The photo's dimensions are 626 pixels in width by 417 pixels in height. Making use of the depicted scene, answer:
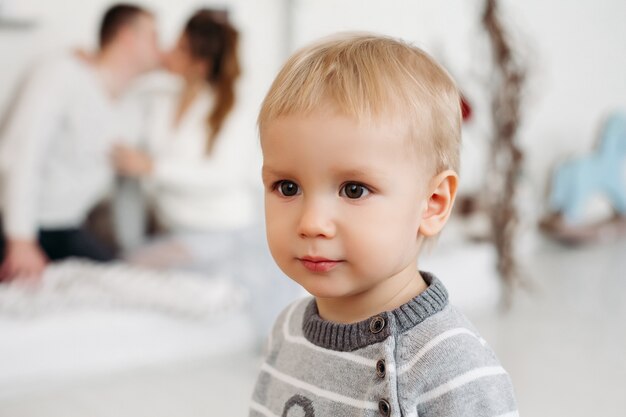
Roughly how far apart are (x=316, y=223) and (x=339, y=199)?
4 centimetres

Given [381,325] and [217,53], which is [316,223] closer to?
[381,325]

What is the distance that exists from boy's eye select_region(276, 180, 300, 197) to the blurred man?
162 centimetres

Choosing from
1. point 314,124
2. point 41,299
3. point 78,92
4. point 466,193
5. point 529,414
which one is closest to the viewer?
point 314,124

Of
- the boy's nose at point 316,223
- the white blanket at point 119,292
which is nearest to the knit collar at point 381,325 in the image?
the boy's nose at point 316,223

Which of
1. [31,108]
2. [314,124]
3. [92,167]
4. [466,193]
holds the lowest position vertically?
[466,193]

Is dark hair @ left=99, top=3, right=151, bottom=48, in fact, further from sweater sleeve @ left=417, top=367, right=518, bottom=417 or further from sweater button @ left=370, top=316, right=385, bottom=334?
sweater sleeve @ left=417, top=367, right=518, bottom=417

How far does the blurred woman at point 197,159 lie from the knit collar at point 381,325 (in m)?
1.58

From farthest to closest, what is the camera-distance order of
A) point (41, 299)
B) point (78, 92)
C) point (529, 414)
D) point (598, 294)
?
point (598, 294) < point (78, 92) < point (41, 299) < point (529, 414)

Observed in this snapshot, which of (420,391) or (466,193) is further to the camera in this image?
(466,193)

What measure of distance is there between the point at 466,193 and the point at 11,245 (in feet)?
6.76

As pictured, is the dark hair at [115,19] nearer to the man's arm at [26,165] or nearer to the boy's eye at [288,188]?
the man's arm at [26,165]

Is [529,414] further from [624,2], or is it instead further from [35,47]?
[624,2]

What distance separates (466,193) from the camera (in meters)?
3.45

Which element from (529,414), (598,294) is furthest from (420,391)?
(598,294)
